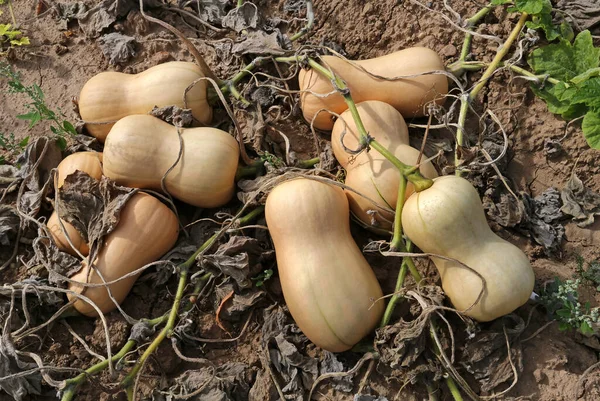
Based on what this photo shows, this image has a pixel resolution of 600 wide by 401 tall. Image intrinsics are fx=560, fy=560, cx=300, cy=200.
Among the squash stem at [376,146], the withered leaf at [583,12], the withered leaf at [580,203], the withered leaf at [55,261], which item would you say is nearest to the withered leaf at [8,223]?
the withered leaf at [55,261]

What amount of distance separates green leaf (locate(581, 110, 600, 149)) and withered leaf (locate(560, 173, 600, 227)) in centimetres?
17

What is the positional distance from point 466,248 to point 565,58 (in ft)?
3.56

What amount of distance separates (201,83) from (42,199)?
836 millimetres

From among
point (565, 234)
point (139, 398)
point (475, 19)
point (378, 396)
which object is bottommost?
point (139, 398)

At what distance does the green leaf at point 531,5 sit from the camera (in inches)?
92.6

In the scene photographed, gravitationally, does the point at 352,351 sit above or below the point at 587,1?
below

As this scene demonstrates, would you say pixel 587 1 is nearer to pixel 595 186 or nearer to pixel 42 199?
pixel 595 186

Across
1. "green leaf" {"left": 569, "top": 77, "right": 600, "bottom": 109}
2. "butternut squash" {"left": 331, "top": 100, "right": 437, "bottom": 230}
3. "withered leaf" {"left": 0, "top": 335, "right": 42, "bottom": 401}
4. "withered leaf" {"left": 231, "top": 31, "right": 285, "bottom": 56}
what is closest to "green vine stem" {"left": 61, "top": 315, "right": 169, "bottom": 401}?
Result: "withered leaf" {"left": 0, "top": 335, "right": 42, "bottom": 401}

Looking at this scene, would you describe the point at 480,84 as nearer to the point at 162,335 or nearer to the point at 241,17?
the point at 241,17

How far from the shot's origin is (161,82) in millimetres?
2422

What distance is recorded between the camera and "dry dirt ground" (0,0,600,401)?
2.01 meters

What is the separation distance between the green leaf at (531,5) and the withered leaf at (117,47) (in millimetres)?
1794

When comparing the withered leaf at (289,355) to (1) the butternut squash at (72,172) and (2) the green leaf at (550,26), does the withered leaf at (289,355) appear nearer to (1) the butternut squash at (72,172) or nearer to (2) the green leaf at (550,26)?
(1) the butternut squash at (72,172)

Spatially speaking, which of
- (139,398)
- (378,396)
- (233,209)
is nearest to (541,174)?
(378,396)
